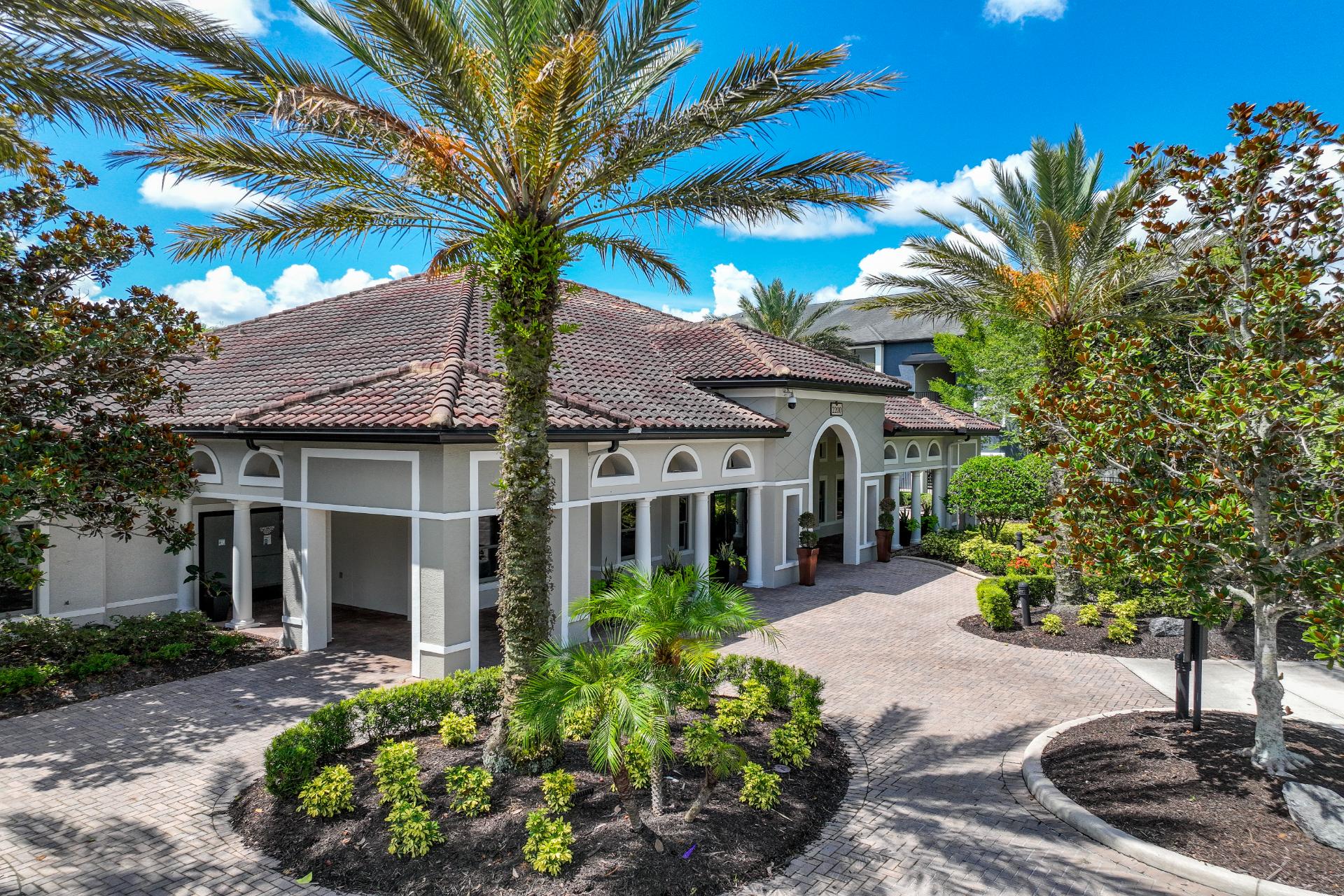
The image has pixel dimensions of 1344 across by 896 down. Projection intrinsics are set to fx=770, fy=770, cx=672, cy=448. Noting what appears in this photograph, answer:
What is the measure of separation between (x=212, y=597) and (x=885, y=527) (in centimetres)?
1662

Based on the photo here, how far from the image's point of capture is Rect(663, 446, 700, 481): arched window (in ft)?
49.2

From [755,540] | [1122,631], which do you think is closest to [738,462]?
[755,540]

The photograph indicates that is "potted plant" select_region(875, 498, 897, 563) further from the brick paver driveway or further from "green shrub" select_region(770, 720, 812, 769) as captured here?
"green shrub" select_region(770, 720, 812, 769)

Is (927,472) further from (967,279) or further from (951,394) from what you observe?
(967,279)

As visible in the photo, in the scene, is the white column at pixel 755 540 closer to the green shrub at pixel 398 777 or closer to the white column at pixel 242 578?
the white column at pixel 242 578

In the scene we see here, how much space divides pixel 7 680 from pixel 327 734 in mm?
5713

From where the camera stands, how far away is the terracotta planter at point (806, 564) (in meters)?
18.4

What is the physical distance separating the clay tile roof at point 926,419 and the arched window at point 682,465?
925cm

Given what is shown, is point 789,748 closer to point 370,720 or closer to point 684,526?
point 370,720

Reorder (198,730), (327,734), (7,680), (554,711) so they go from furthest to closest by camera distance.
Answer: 1. (7,680)
2. (198,730)
3. (327,734)
4. (554,711)

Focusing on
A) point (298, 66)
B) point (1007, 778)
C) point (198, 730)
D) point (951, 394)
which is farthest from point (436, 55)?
point (951, 394)

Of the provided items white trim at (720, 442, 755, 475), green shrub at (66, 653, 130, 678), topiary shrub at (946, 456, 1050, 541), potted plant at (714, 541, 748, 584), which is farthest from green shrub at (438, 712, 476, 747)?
topiary shrub at (946, 456, 1050, 541)

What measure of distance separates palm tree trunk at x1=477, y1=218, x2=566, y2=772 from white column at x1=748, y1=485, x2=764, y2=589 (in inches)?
427

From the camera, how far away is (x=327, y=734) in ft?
25.1
